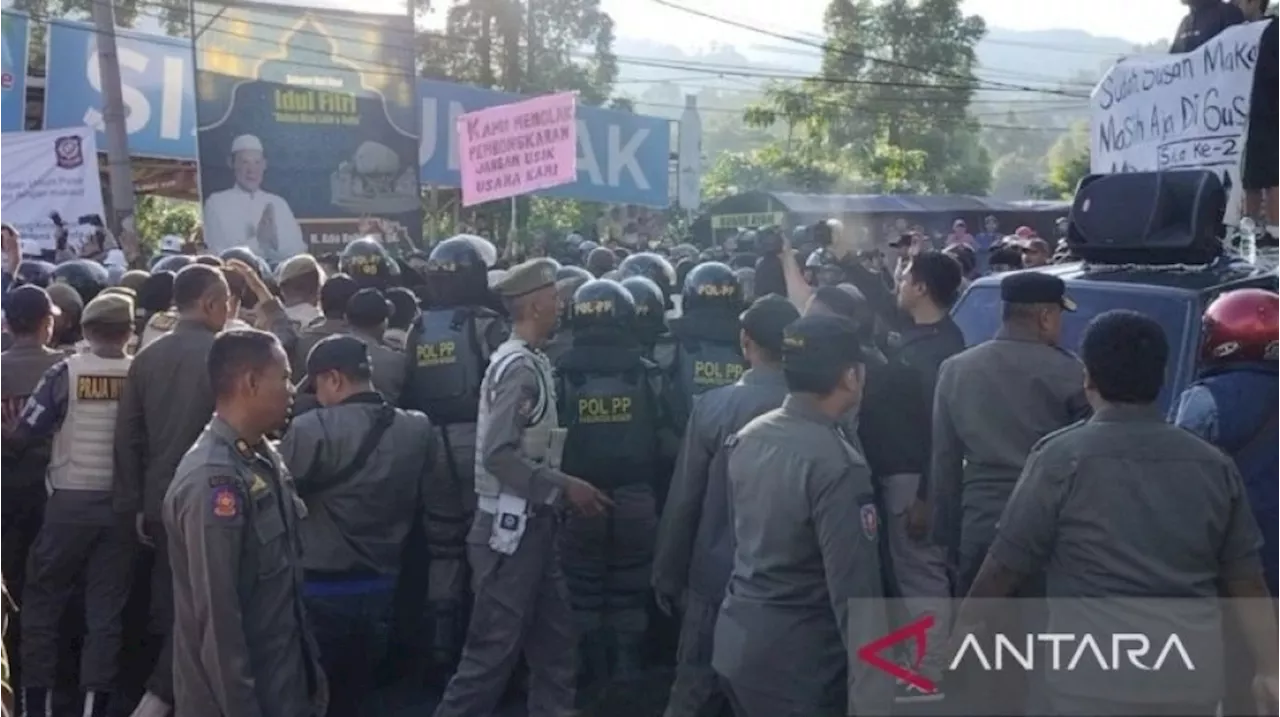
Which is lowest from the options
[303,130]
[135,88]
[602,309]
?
[602,309]

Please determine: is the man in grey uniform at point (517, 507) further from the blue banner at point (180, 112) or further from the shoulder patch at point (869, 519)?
the blue banner at point (180, 112)

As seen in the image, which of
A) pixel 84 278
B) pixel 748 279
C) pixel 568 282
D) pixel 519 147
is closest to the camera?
pixel 568 282

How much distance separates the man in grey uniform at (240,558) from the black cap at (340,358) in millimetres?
1574

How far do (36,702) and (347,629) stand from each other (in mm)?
1769

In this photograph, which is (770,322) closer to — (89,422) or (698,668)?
(698,668)

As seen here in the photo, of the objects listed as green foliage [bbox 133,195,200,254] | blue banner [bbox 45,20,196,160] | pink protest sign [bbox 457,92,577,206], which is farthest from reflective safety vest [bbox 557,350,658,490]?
green foliage [bbox 133,195,200,254]

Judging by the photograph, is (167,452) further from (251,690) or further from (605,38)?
(605,38)

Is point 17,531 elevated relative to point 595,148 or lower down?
lower down

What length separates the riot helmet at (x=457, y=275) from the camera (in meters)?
7.27

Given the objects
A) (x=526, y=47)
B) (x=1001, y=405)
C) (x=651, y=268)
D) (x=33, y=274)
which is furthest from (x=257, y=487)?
(x=526, y=47)

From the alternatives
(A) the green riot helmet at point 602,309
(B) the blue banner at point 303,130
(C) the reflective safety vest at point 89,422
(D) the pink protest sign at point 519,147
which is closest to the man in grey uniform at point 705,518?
(A) the green riot helmet at point 602,309

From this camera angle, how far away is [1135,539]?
3.67 meters

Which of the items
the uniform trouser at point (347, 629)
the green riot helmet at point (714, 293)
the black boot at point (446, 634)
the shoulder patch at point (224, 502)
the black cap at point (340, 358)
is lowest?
the black boot at point (446, 634)

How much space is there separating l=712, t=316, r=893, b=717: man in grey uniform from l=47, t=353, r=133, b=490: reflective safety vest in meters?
3.33
